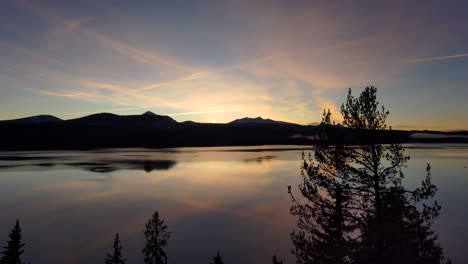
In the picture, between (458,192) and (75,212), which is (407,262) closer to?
(75,212)

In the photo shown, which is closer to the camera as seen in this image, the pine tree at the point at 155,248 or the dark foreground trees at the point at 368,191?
the dark foreground trees at the point at 368,191

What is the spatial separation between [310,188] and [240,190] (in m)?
54.6

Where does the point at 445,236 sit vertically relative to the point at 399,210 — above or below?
below

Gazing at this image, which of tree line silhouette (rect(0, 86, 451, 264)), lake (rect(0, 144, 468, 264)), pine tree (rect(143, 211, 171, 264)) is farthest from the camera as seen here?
lake (rect(0, 144, 468, 264))

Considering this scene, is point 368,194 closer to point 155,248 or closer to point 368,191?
point 368,191

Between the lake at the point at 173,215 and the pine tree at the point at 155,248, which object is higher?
the pine tree at the point at 155,248

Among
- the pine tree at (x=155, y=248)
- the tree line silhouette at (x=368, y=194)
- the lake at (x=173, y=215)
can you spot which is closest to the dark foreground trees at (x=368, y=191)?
the tree line silhouette at (x=368, y=194)

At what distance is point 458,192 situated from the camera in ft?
196

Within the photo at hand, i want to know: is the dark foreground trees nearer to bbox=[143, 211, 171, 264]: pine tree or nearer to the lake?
bbox=[143, 211, 171, 264]: pine tree

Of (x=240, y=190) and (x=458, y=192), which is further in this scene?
(x=240, y=190)

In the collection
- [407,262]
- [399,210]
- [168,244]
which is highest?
[399,210]

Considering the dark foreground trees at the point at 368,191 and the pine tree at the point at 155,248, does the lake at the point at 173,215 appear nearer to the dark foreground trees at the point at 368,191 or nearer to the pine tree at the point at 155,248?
the pine tree at the point at 155,248

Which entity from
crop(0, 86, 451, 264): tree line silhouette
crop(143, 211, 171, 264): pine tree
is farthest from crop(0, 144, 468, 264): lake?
crop(0, 86, 451, 264): tree line silhouette

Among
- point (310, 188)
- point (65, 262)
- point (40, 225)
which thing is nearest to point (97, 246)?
point (65, 262)
